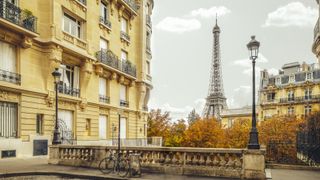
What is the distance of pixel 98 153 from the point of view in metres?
14.9

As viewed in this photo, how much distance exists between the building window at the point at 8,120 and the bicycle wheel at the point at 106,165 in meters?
6.93

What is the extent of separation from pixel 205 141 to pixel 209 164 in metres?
50.2

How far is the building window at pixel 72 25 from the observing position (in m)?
23.3

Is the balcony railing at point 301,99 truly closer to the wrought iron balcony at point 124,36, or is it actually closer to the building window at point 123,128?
the building window at point 123,128

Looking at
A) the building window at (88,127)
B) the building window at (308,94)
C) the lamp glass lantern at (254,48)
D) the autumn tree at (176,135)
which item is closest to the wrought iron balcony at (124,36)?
the building window at (88,127)

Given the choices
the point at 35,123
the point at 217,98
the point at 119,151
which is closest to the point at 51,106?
the point at 35,123

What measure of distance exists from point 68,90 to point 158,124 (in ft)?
124

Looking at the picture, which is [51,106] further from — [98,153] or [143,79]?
[143,79]

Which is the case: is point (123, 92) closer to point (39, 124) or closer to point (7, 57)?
point (39, 124)

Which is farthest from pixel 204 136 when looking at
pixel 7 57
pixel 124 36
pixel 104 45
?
pixel 7 57

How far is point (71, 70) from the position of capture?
80.2 feet

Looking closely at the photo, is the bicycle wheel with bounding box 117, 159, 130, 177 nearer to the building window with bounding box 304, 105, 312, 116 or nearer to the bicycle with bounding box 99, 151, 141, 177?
the bicycle with bounding box 99, 151, 141, 177

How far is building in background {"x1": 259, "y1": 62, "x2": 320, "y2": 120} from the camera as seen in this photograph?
213 feet

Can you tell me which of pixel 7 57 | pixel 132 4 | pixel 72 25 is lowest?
pixel 7 57
